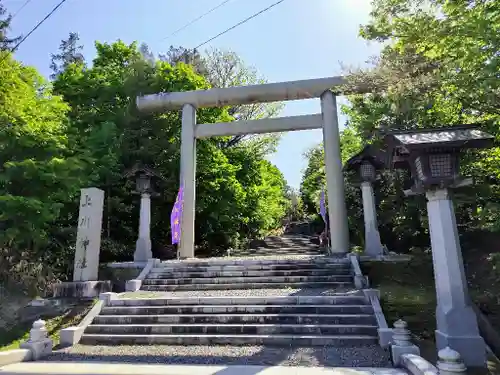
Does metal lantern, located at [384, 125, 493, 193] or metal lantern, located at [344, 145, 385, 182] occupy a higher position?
metal lantern, located at [344, 145, 385, 182]

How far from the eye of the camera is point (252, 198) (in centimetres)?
1764

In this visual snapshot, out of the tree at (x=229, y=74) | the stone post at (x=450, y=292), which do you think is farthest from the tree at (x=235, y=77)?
the stone post at (x=450, y=292)

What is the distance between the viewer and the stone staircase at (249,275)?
27.2 feet

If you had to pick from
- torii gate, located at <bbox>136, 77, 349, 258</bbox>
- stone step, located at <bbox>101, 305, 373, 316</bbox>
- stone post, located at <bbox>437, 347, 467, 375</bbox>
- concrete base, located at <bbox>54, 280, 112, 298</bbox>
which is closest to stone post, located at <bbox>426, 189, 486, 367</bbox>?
stone step, located at <bbox>101, 305, 373, 316</bbox>

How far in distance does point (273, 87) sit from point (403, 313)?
8702mm

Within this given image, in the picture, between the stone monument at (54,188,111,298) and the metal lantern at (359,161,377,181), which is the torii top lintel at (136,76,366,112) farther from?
the stone monument at (54,188,111,298)

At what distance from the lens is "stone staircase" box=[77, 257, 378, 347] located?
19.2 feet

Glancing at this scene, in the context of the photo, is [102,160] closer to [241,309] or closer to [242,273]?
[242,273]

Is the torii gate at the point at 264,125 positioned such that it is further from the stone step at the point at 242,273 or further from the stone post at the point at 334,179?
the stone step at the point at 242,273

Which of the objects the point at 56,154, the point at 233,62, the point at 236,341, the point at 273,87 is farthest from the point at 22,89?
the point at 233,62

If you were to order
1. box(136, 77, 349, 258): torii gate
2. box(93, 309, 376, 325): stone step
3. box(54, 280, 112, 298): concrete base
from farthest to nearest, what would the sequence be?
1. box(136, 77, 349, 258): torii gate
2. box(54, 280, 112, 298): concrete base
3. box(93, 309, 376, 325): stone step

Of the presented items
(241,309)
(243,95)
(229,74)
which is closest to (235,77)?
(229,74)

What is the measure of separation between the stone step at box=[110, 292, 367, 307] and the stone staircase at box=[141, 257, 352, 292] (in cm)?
119

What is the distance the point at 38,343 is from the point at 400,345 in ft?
18.5
